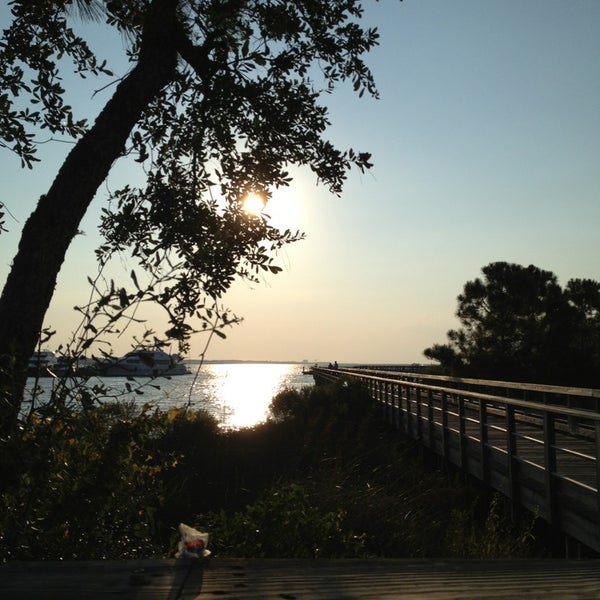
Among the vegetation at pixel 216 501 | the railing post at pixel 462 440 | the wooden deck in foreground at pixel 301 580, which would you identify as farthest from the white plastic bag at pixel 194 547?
the railing post at pixel 462 440

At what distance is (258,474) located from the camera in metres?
12.0

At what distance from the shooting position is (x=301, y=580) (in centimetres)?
175

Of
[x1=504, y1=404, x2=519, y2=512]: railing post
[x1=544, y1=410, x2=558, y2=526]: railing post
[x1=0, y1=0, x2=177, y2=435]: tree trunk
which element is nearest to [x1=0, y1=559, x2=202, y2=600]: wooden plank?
[x1=0, y1=0, x2=177, y2=435]: tree trunk

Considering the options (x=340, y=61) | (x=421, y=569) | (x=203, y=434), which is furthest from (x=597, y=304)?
(x=421, y=569)

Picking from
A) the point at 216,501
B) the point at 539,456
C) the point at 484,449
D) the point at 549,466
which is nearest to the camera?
the point at 549,466

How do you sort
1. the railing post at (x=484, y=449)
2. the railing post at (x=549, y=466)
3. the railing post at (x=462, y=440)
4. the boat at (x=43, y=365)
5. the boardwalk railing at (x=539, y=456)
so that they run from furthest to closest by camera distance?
the railing post at (x=462, y=440), the railing post at (x=484, y=449), the railing post at (x=549, y=466), the boardwalk railing at (x=539, y=456), the boat at (x=43, y=365)

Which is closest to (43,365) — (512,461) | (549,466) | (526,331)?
(549,466)

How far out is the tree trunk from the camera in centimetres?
460

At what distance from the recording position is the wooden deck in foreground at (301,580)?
1.65m

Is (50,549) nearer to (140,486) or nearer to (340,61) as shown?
(140,486)

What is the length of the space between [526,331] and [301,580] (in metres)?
33.2

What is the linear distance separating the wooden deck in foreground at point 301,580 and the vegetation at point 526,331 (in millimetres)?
30810

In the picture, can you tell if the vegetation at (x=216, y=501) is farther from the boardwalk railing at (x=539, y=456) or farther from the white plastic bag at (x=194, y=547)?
the white plastic bag at (x=194, y=547)

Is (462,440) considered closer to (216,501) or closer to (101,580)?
(216,501)
